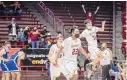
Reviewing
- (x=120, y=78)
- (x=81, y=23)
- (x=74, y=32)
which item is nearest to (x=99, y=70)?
(x=120, y=78)

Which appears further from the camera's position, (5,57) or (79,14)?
(79,14)

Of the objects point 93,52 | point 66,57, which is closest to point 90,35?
point 93,52

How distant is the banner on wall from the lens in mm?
17047

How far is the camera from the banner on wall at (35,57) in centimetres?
1705

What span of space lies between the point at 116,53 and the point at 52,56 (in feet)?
26.7

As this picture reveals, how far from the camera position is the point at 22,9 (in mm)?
23188

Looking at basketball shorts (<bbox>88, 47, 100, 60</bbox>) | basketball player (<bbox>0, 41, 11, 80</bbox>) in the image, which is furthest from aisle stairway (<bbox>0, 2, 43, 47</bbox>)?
basketball shorts (<bbox>88, 47, 100, 60</bbox>)

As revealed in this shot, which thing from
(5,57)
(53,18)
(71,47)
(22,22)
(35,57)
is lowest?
(35,57)

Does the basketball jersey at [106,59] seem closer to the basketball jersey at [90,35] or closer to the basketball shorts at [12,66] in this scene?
the basketball jersey at [90,35]

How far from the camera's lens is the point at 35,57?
672 inches

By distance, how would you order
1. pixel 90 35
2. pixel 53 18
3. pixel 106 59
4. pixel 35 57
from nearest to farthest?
pixel 90 35 < pixel 106 59 < pixel 35 57 < pixel 53 18

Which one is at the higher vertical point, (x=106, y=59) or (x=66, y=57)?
(x=66, y=57)

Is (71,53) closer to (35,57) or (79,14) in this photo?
(35,57)

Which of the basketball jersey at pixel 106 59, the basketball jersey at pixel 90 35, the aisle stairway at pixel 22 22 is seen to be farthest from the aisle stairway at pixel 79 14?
the basketball jersey at pixel 90 35
